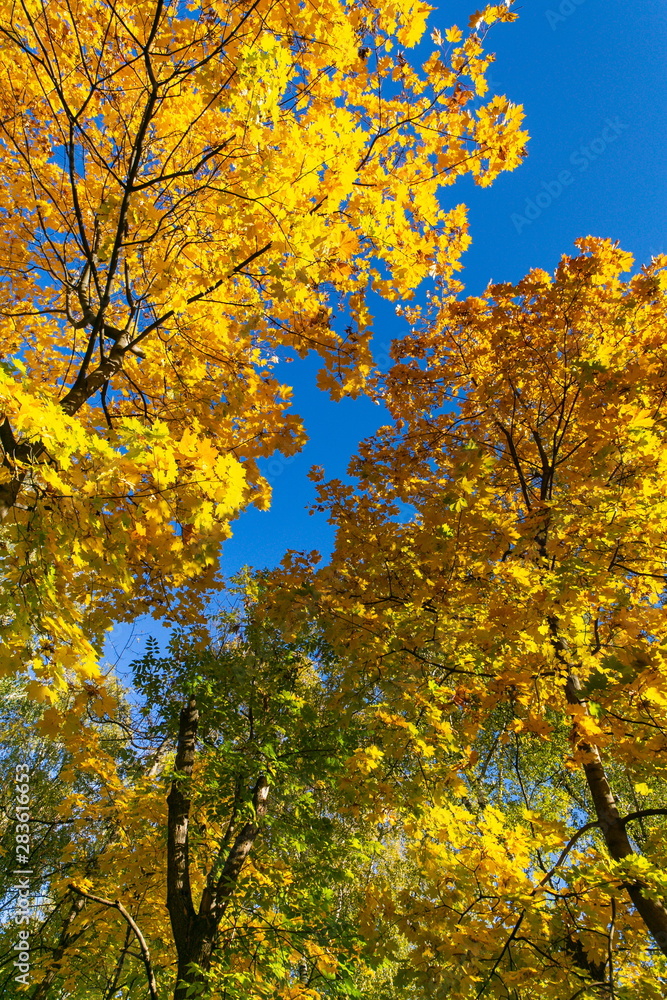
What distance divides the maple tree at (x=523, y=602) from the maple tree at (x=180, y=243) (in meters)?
1.17

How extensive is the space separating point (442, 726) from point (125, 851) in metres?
5.44

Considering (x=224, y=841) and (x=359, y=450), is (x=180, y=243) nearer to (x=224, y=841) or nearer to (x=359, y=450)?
(x=359, y=450)

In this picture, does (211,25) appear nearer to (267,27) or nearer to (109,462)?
(267,27)

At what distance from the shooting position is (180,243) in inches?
116

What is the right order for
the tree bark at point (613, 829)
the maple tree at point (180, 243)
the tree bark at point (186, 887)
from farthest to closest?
the tree bark at point (186, 887), the tree bark at point (613, 829), the maple tree at point (180, 243)

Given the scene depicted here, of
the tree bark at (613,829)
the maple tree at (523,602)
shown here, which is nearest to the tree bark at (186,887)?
the maple tree at (523,602)

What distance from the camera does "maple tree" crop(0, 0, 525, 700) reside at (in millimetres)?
2051

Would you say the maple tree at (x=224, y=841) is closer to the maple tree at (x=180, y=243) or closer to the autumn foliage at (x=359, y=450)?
the autumn foliage at (x=359, y=450)

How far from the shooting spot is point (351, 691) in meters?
4.57

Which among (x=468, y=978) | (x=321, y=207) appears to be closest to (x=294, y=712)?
(x=468, y=978)

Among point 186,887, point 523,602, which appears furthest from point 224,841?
point 523,602

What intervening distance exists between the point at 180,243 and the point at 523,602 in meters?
3.29

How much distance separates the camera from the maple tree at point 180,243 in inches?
80.7

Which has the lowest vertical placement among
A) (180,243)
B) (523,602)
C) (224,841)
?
(224,841)
